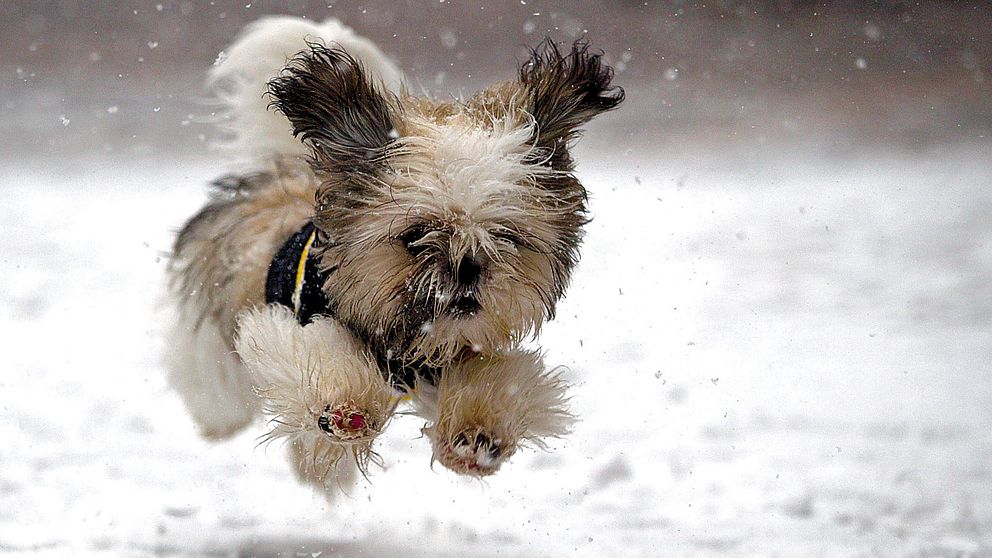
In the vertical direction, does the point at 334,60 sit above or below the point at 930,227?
below

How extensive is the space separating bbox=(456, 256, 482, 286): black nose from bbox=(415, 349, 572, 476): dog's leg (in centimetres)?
40

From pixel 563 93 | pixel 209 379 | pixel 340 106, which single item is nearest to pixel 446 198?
pixel 340 106

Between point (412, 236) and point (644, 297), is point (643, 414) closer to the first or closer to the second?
point (644, 297)

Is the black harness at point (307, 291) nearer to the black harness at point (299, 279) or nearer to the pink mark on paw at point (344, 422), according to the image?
the black harness at point (299, 279)

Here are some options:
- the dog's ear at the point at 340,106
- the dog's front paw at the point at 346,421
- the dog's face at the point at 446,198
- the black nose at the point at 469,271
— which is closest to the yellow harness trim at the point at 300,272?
the dog's face at the point at 446,198

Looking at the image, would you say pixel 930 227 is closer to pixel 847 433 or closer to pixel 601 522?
pixel 847 433

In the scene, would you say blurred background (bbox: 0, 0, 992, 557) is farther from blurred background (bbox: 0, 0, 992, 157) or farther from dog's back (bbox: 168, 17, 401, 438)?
dog's back (bbox: 168, 17, 401, 438)

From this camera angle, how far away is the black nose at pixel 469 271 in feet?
10.4

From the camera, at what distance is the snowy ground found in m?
4.52

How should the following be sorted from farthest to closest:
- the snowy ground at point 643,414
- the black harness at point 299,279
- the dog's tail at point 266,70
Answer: the snowy ground at point 643,414, the dog's tail at point 266,70, the black harness at point 299,279

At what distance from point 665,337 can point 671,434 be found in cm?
170

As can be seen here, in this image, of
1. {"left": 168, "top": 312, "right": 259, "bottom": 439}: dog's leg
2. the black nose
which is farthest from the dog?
{"left": 168, "top": 312, "right": 259, "bottom": 439}: dog's leg

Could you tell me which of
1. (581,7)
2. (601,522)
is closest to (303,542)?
(601,522)

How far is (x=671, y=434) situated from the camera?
5.53m
